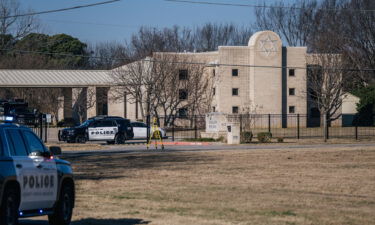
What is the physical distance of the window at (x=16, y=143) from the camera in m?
11.5

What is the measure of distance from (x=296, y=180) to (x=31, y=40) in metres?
70.5

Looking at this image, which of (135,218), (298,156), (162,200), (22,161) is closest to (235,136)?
(298,156)

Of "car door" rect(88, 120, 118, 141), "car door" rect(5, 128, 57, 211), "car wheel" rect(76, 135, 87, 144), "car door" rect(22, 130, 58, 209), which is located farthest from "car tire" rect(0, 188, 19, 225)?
"car wheel" rect(76, 135, 87, 144)

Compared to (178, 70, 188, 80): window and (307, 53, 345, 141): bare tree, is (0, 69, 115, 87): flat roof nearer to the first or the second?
(178, 70, 188, 80): window

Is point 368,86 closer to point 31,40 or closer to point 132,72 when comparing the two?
point 132,72

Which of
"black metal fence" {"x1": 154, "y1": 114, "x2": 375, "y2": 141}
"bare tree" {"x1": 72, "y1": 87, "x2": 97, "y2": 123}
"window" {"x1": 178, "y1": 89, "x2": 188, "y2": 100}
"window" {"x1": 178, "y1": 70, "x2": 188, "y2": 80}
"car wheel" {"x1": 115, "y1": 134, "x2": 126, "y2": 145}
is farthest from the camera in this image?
"bare tree" {"x1": 72, "y1": 87, "x2": 97, "y2": 123}

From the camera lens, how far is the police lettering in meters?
11.6

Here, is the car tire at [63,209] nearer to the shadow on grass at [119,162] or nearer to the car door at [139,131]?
the shadow on grass at [119,162]

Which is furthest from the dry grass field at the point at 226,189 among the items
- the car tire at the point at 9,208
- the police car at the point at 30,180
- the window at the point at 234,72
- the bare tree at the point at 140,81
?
the window at the point at 234,72

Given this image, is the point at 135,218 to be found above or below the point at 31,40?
below

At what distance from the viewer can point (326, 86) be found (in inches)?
2697

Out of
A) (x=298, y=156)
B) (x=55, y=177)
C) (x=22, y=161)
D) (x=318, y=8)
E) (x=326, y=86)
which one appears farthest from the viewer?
(x=318, y=8)

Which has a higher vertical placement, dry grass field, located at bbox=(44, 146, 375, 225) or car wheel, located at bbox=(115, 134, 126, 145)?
car wheel, located at bbox=(115, 134, 126, 145)

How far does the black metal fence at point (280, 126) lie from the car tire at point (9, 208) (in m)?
36.3
